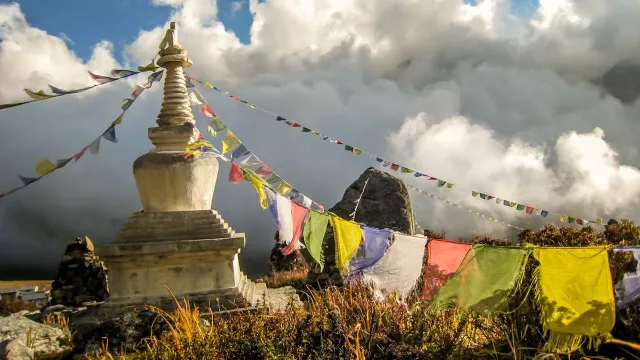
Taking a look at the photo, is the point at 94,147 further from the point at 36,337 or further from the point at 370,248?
the point at 370,248

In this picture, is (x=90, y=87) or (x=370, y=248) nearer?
(x=370, y=248)

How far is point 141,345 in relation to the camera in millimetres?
7414

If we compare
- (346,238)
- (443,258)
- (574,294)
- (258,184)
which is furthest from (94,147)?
(574,294)

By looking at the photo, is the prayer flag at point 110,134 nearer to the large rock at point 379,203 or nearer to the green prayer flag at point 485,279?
the large rock at point 379,203

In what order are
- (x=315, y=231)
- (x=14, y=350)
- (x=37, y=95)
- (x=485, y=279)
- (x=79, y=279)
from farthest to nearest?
(x=79, y=279)
(x=37, y=95)
(x=14, y=350)
(x=315, y=231)
(x=485, y=279)

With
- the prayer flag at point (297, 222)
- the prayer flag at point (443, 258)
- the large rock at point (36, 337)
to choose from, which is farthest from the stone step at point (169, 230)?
the prayer flag at point (443, 258)

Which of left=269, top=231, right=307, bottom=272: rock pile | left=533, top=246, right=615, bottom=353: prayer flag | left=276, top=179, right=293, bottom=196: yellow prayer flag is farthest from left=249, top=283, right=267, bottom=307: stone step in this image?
left=269, top=231, right=307, bottom=272: rock pile

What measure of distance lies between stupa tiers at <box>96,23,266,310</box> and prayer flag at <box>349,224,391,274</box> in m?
2.89

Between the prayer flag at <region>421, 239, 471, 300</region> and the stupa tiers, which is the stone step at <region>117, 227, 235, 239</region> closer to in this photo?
the stupa tiers

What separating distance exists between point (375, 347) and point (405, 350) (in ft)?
1.89

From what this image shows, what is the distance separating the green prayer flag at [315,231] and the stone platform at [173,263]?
2.56 metres

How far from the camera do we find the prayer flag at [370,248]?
5.86m

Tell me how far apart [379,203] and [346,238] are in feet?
28.6

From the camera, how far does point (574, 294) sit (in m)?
4.64
